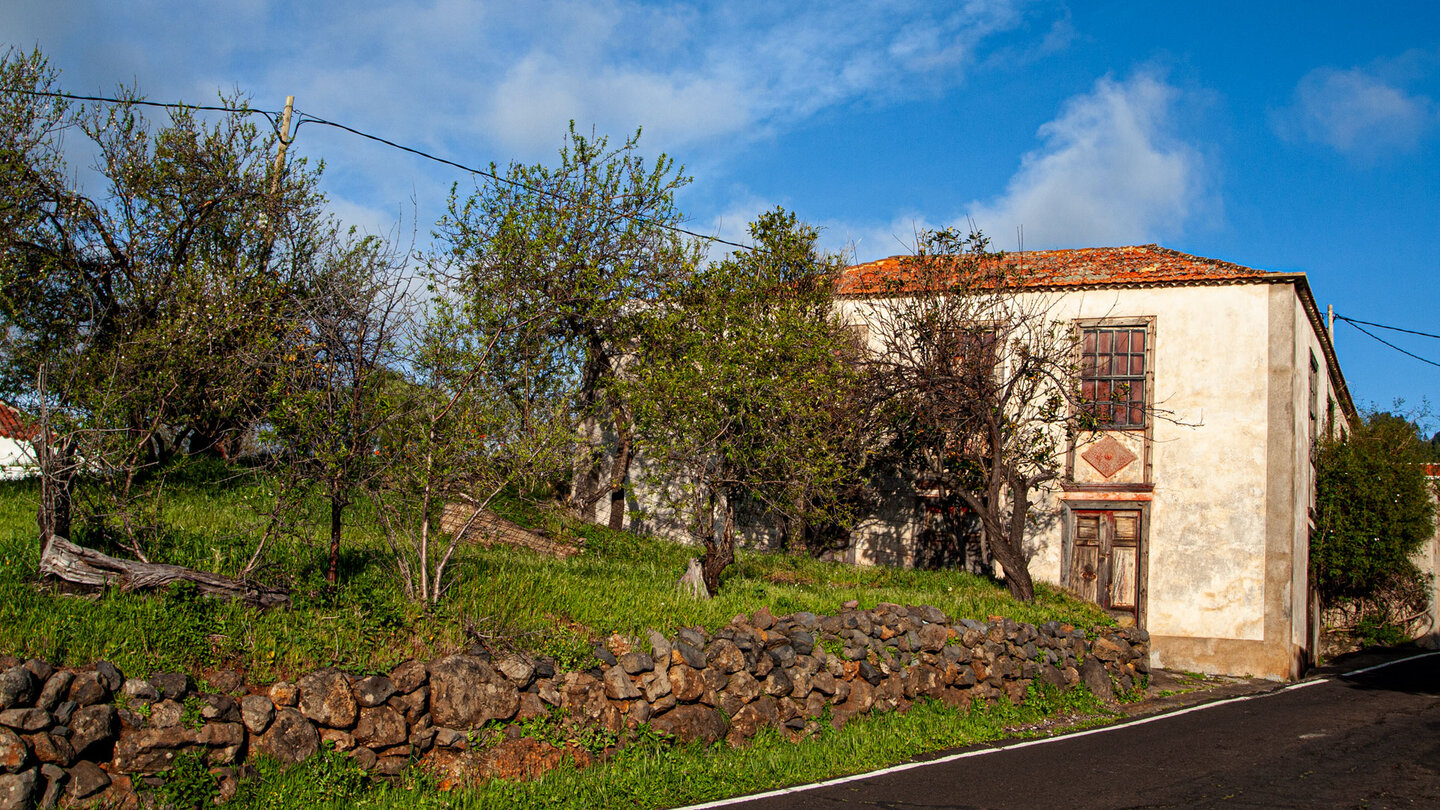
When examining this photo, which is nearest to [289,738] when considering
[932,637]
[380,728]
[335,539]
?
[380,728]

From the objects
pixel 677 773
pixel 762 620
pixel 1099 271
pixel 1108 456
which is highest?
pixel 1099 271

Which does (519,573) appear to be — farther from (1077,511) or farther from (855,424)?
(1077,511)

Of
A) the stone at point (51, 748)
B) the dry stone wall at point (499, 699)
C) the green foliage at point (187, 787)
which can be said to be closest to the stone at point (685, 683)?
the dry stone wall at point (499, 699)

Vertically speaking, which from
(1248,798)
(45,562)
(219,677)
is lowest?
(1248,798)

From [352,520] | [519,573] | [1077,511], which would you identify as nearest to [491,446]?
[519,573]

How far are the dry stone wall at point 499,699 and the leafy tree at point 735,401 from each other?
110 inches

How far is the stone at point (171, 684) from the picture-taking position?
6.76 meters

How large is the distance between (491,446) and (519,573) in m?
1.70

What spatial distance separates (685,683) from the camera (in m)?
9.33

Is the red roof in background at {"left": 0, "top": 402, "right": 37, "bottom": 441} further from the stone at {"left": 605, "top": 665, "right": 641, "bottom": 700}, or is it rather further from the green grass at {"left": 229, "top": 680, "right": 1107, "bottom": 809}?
the stone at {"left": 605, "top": 665, "right": 641, "bottom": 700}

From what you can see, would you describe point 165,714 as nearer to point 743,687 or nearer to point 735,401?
point 743,687

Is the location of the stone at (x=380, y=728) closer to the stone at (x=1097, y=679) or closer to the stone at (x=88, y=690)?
the stone at (x=88, y=690)

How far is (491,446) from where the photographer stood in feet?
32.7

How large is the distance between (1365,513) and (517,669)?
20.8 m
